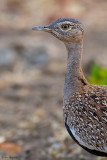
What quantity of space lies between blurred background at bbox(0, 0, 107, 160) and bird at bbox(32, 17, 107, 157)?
0.94 m

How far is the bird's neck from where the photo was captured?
4.47 m

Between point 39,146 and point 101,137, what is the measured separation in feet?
5.09

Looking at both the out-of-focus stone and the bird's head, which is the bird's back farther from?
the out-of-focus stone

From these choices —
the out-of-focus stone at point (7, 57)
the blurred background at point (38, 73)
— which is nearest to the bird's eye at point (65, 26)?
the blurred background at point (38, 73)

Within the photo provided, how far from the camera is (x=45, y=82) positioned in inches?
295

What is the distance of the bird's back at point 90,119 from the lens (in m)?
4.05

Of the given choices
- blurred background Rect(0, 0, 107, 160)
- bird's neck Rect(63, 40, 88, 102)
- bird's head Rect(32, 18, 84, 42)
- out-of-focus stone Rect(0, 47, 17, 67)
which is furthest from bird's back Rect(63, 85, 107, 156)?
out-of-focus stone Rect(0, 47, 17, 67)

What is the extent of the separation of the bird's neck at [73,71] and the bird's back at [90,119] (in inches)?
6.4

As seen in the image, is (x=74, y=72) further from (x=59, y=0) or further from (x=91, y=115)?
(x=59, y=0)

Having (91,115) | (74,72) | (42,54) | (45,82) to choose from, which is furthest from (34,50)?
(91,115)

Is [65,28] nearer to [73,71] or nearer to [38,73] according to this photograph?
[73,71]

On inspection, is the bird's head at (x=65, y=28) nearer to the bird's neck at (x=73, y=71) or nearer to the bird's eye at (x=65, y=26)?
the bird's eye at (x=65, y=26)

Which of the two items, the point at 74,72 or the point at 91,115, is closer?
the point at 91,115

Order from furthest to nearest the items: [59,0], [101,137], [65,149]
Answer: [59,0] → [65,149] → [101,137]
